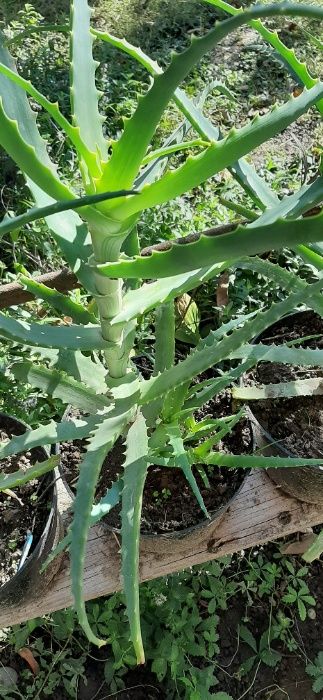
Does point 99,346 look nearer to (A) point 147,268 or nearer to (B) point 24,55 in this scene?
(A) point 147,268

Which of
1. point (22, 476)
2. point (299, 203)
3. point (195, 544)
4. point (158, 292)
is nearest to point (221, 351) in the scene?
point (158, 292)

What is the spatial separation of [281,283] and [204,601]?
0.75m

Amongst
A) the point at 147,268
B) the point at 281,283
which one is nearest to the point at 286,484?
the point at 281,283

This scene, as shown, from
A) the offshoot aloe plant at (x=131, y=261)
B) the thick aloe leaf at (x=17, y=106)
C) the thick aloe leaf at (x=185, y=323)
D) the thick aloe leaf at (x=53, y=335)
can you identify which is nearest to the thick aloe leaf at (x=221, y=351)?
the offshoot aloe plant at (x=131, y=261)

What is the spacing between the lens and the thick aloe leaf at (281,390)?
1084mm

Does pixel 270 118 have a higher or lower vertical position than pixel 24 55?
lower

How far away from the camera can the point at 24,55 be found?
7.46ft

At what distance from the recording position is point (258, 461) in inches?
36.6

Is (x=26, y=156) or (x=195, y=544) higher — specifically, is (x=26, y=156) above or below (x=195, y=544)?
above

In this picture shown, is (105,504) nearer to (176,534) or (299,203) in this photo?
(176,534)

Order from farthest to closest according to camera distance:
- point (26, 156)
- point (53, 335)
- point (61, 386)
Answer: point (61, 386) < point (53, 335) < point (26, 156)

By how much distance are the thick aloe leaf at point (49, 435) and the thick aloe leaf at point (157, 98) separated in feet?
1.13

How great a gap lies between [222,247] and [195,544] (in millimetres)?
694

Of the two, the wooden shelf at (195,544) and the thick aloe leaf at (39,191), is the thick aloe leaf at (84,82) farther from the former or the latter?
the wooden shelf at (195,544)
